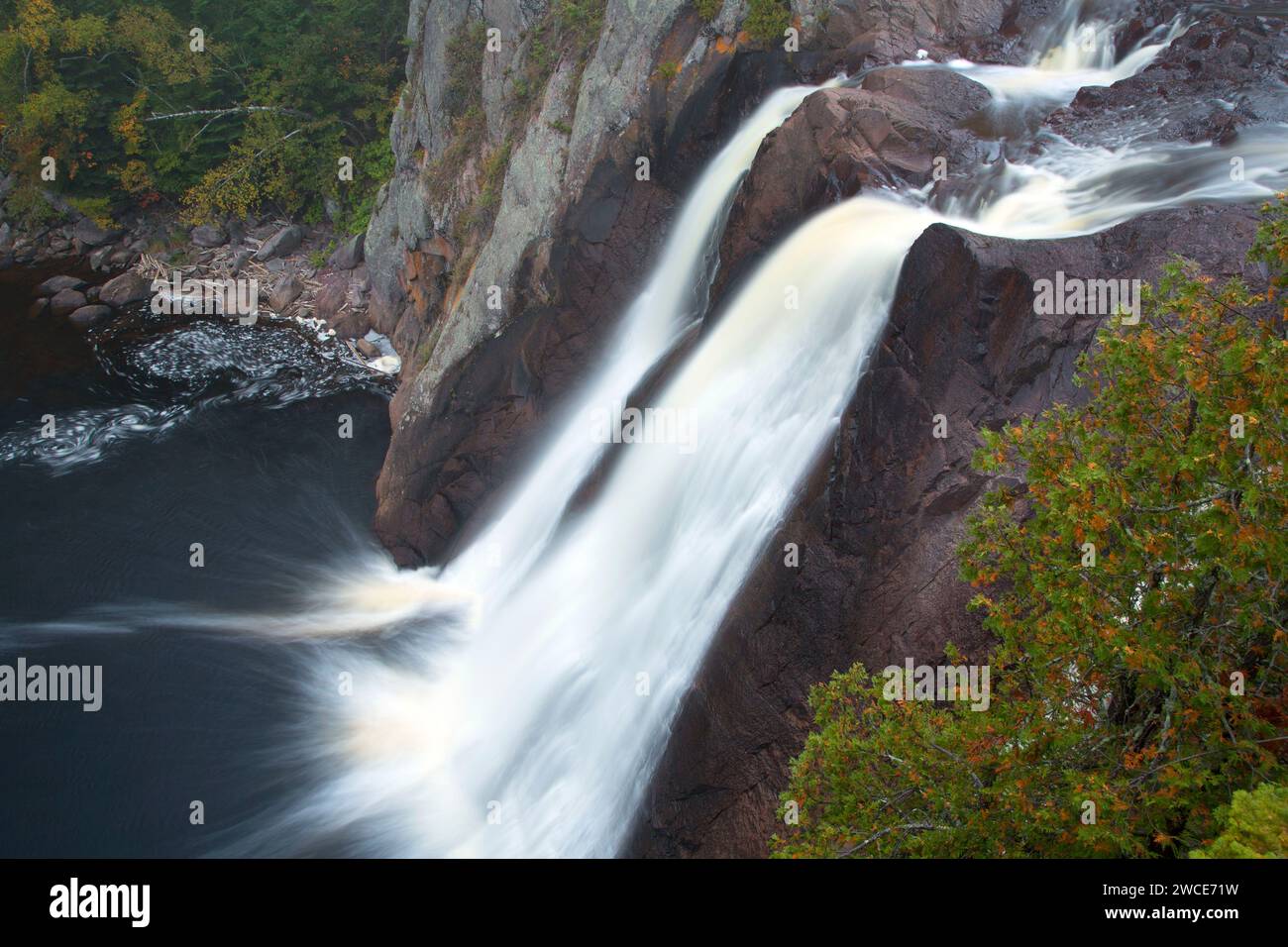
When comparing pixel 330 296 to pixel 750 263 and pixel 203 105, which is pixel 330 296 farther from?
pixel 750 263

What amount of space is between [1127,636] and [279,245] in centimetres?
3164

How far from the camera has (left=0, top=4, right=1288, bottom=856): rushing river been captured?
530 inches

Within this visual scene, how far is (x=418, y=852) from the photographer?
14.5 m

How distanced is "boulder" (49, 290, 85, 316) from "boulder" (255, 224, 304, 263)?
5.32 meters

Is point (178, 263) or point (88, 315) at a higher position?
point (178, 263)

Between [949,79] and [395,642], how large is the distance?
13.4 metres

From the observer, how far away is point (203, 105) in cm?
3559

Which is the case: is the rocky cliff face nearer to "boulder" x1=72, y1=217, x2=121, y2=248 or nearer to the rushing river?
the rushing river

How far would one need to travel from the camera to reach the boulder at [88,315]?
3006cm

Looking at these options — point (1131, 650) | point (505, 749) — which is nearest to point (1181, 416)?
point (1131, 650)

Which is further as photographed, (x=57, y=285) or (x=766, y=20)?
(x=57, y=285)

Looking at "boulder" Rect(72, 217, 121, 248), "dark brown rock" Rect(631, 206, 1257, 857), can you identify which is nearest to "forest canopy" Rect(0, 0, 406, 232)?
"boulder" Rect(72, 217, 121, 248)

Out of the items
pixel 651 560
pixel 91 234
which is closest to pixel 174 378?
pixel 91 234
